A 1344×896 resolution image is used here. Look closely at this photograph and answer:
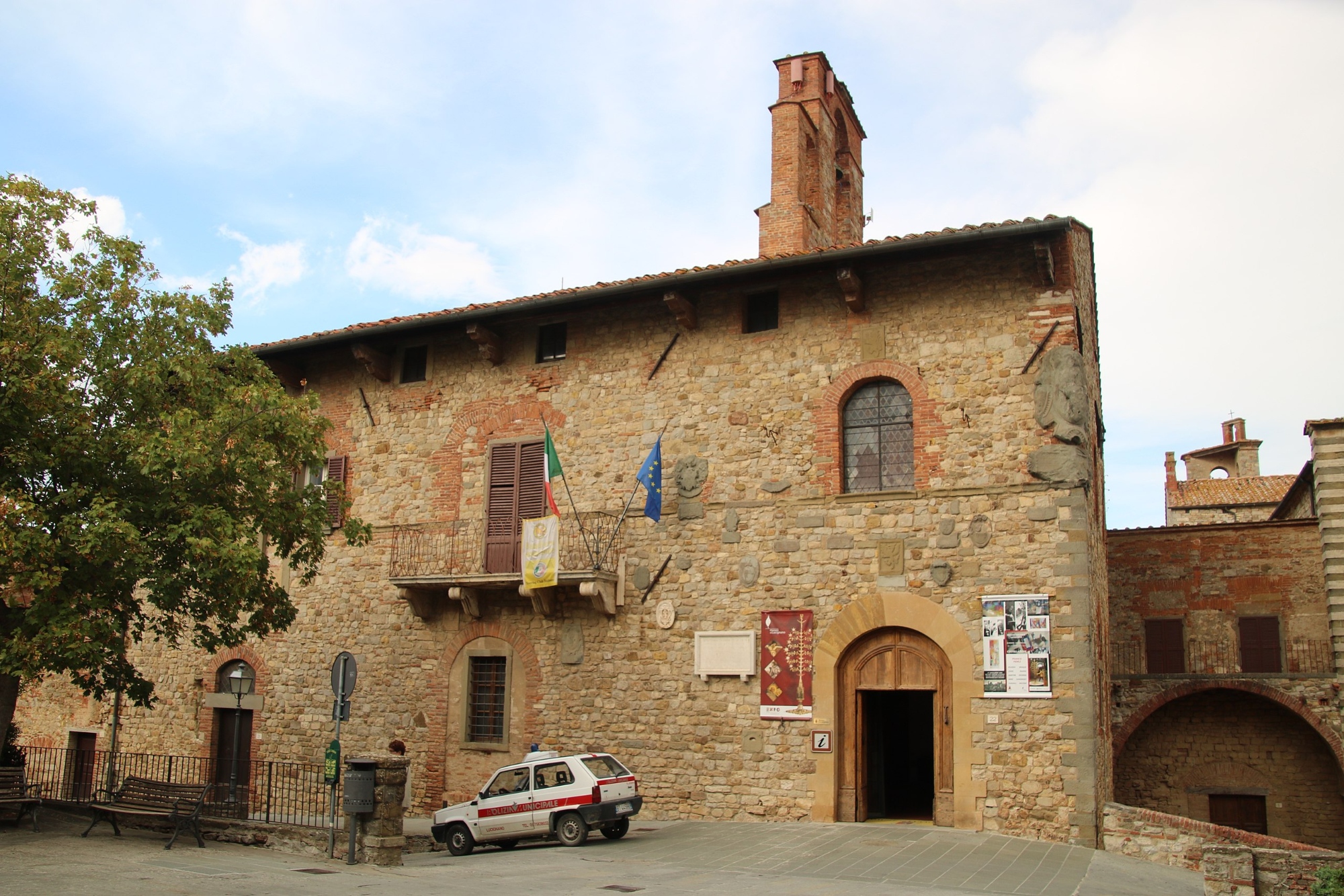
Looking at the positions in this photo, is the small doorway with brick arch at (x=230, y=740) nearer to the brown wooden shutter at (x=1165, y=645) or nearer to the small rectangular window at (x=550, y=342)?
the small rectangular window at (x=550, y=342)

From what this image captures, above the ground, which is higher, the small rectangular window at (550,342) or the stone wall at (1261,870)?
the small rectangular window at (550,342)

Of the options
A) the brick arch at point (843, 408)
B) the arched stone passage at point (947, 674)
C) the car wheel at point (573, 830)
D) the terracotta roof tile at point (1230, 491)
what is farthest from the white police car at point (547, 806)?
the terracotta roof tile at point (1230, 491)

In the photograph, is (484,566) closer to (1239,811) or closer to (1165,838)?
(1165,838)

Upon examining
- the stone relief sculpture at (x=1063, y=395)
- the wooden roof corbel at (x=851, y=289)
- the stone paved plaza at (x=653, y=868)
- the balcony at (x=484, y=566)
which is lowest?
the stone paved plaza at (x=653, y=868)

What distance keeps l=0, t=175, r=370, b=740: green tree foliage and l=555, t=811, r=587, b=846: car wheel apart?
4.46 metres

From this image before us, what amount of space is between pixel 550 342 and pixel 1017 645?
8531mm

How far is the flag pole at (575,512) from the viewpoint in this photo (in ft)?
51.6

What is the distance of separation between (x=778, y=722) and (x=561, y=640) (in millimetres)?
3556

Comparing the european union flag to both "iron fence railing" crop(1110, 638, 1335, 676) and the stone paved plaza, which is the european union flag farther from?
"iron fence railing" crop(1110, 638, 1335, 676)

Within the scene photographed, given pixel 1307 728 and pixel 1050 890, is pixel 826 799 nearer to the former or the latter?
pixel 1050 890

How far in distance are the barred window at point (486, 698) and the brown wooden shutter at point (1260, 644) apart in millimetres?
14324

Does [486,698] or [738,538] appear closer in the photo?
[738,538]

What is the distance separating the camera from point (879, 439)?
14773mm

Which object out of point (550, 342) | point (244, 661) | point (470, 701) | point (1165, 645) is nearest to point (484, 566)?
point (470, 701)
